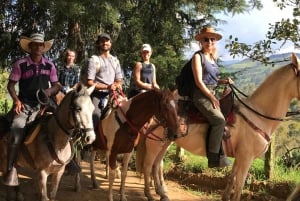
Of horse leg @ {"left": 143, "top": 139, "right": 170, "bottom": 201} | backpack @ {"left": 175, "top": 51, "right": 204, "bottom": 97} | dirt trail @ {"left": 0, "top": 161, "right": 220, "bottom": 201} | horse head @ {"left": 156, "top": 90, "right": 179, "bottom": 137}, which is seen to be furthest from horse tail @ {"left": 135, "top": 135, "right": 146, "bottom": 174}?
horse head @ {"left": 156, "top": 90, "right": 179, "bottom": 137}

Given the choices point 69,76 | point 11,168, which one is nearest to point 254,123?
point 11,168

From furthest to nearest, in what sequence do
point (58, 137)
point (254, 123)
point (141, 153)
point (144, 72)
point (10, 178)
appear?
1. point (144, 72)
2. point (141, 153)
3. point (254, 123)
4. point (10, 178)
5. point (58, 137)

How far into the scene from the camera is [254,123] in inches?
251

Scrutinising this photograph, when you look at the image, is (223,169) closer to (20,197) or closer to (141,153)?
(141,153)

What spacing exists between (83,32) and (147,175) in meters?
5.11

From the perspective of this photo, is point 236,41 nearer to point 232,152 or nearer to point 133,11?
point 232,152

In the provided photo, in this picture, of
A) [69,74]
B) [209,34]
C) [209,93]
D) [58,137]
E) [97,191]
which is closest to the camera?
[58,137]

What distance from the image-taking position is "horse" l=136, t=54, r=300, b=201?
631 cm

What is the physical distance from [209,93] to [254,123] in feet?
2.92

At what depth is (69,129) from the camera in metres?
5.34

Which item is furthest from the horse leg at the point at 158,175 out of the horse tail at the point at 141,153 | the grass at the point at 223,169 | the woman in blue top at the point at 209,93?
the grass at the point at 223,169

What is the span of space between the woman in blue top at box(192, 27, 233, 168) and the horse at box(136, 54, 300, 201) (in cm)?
24

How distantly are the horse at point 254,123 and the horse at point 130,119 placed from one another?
1.51 ft

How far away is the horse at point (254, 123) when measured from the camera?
20.7 feet
